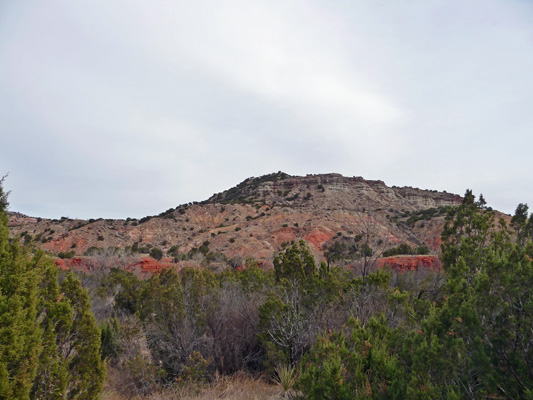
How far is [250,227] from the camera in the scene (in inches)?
1797

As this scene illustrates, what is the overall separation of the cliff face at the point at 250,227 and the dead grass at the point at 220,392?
2364cm

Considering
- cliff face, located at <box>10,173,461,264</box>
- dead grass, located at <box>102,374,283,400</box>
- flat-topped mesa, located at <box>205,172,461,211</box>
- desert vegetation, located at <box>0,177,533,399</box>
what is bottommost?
dead grass, located at <box>102,374,283,400</box>

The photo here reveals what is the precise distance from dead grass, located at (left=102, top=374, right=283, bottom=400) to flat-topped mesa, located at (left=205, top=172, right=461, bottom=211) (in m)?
53.6

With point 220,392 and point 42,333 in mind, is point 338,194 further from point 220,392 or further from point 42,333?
point 42,333

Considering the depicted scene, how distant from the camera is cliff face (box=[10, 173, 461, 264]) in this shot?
39.6 m

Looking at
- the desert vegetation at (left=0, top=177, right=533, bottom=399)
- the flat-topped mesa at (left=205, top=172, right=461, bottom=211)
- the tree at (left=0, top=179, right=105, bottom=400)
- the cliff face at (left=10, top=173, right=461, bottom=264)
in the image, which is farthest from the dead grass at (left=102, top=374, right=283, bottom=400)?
the flat-topped mesa at (left=205, top=172, right=461, bottom=211)

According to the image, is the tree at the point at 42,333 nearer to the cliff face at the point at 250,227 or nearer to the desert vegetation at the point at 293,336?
the desert vegetation at the point at 293,336

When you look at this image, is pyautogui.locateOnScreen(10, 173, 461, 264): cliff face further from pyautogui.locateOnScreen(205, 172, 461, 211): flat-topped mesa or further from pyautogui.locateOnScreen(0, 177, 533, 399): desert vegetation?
pyautogui.locateOnScreen(0, 177, 533, 399): desert vegetation

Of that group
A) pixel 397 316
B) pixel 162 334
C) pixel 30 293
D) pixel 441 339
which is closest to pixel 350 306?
pixel 397 316

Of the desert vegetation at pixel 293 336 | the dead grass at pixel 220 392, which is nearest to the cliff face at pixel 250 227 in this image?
the desert vegetation at pixel 293 336

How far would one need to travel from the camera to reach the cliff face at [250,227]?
3962cm

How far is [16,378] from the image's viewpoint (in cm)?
390

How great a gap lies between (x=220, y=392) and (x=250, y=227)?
39.3 meters

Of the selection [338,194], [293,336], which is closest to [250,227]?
[338,194]
